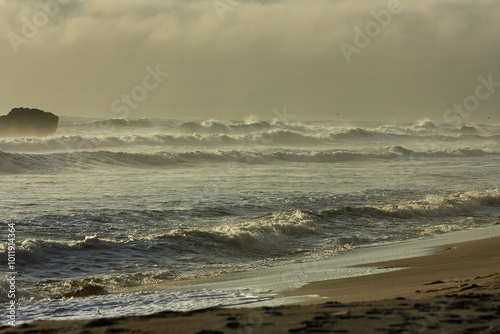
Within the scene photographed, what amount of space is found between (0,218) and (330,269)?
7.53m

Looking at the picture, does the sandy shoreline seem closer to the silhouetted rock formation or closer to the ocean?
the ocean

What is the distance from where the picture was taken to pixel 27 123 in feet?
154

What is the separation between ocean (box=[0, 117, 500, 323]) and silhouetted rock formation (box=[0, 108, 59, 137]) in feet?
56.8

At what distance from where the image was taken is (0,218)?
1290cm

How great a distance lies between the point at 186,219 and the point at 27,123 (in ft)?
121

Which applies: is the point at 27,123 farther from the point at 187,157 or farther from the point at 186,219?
the point at 186,219

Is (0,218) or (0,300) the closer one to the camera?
(0,300)

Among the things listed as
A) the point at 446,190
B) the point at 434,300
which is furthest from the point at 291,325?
the point at 446,190

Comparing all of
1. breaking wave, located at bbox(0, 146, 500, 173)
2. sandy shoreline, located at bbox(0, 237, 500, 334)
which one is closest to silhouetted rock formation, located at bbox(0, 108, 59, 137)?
breaking wave, located at bbox(0, 146, 500, 173)

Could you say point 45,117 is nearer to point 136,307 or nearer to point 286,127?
point 286,127

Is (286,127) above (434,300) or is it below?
above

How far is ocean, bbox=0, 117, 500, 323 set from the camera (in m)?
8.35

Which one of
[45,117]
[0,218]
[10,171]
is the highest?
[45,117]

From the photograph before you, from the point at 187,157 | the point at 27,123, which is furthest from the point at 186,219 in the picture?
the point at 27,123
